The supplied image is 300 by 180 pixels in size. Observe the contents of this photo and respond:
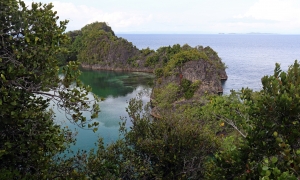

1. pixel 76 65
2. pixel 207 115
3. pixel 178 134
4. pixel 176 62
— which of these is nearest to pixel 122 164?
pixel 178 134

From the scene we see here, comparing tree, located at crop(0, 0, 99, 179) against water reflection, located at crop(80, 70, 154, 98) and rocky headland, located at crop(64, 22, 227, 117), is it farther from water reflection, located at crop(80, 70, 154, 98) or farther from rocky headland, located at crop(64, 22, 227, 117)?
water reflection, located at crop(80, 70, 154, 98)

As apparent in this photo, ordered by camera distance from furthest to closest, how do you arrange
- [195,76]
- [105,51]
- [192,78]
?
1. [105,51]
2. [195,76]
3. [192,78]

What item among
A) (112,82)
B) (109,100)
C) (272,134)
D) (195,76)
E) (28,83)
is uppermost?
(28,83)

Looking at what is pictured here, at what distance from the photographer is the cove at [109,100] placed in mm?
26062

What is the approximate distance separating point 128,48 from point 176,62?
42.1 metres

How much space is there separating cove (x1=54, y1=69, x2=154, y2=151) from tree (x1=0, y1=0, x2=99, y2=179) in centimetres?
678

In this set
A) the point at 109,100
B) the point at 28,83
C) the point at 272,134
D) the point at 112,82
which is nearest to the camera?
the point at 28,83

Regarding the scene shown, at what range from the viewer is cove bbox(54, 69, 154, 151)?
1026 inches

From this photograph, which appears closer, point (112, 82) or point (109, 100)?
point (109, 100)

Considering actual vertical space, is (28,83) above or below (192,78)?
above

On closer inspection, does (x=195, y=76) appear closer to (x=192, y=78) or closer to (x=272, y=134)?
(x=192, y=78)

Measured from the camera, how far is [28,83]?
705 centimetres

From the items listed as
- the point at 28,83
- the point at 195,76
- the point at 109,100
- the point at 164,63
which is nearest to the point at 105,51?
the point at 164,63

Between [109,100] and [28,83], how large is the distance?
119 feet
